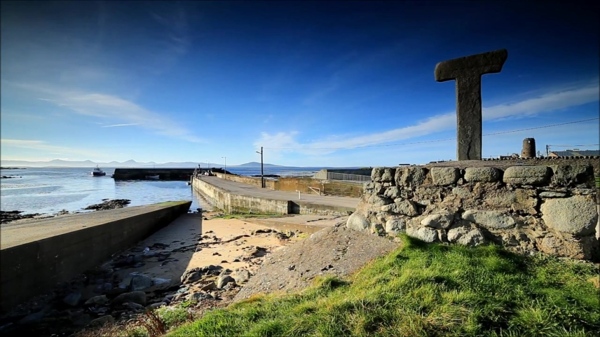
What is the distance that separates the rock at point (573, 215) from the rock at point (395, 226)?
6.11ft

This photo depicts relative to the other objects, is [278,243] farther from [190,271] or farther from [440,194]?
[440,194]

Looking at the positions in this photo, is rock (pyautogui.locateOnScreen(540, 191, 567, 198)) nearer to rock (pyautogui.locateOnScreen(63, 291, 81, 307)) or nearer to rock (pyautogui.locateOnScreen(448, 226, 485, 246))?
rock (pyautogui.locateOnScreen(448, 226, 485, 246))

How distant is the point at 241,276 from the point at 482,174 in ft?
16.9

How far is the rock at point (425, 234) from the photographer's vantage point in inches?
163

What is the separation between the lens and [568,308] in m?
2.40

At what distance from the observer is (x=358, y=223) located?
5133mm

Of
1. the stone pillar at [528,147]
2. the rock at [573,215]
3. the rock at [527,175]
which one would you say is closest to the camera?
the rock at [573,215]

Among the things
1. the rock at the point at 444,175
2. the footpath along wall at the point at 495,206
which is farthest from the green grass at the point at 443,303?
the rock at the point at 444,175

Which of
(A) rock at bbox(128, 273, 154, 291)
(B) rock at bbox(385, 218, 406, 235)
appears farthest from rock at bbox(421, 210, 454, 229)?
(A) rock at bbox(128, 273, 154, 291)

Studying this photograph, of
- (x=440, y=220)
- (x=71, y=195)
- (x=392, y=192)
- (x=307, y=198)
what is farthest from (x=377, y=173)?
(x=71, y=195)

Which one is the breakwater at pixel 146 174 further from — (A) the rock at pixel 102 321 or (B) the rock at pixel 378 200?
(B) the rock at pixel 378 200

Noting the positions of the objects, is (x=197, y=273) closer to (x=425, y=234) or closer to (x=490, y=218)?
(x=425, y=234)

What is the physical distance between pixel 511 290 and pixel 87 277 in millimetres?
9157

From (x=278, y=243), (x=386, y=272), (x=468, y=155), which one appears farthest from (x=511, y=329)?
(x=278, y=243)
